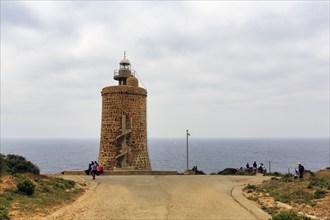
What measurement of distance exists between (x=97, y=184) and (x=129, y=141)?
9.12 m

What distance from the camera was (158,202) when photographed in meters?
15.1

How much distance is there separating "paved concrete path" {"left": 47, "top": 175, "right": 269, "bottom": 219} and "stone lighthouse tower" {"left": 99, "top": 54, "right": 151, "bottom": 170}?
829 cm

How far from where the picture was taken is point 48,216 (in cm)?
1205

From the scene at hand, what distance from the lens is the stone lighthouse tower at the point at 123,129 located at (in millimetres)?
29606

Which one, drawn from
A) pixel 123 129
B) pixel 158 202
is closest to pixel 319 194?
pixel 158 202

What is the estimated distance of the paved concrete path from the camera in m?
12.6

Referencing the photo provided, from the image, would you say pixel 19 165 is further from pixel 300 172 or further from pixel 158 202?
pixel 300 172

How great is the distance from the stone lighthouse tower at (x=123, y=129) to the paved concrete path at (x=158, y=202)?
829cm

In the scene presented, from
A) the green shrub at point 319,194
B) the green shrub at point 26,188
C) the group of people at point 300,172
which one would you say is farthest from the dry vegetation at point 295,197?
the green shrub at point 26,188

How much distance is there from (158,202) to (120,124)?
15.7 metres

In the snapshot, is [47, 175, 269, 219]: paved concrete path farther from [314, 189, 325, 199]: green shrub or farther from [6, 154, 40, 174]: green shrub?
[6, 154, 40, 174]: green shrub

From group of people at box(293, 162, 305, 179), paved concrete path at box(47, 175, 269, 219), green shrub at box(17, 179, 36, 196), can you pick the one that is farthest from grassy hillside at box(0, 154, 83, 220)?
group of people at box(293, 162, 305, 179)

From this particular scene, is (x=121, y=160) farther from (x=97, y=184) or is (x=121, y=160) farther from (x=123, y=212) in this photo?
(x=123, y=212)

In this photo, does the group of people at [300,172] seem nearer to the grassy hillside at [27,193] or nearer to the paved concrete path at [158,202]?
the paved concrete path at [158,202]
